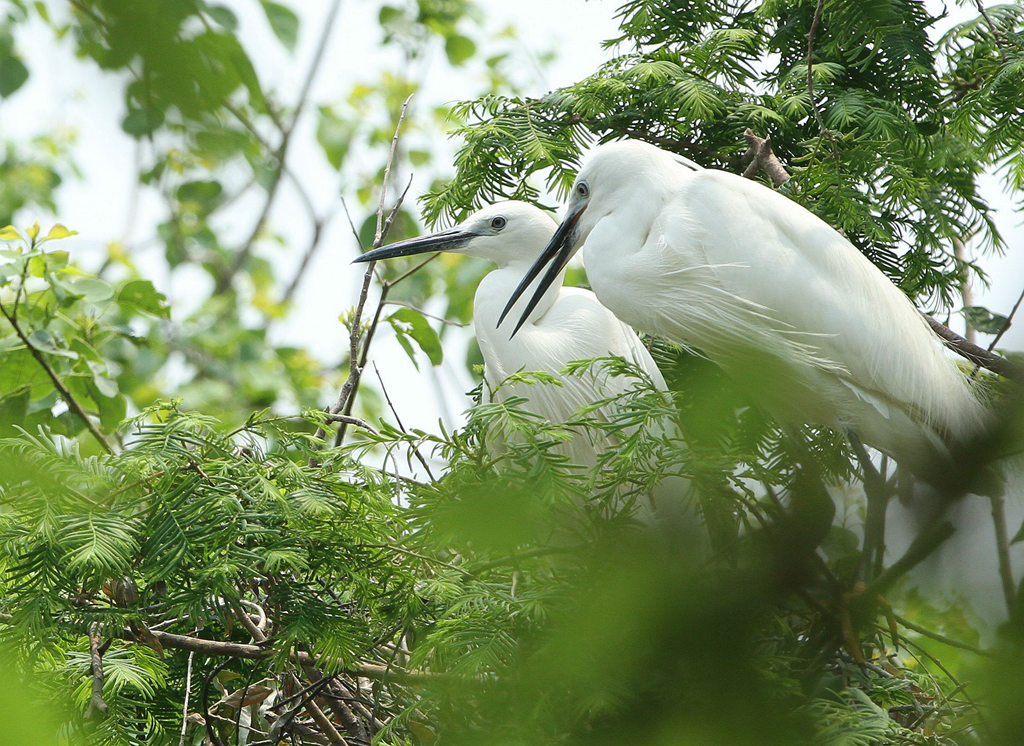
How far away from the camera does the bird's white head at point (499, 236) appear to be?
2.25 m

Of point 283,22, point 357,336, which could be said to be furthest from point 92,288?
point 283,22

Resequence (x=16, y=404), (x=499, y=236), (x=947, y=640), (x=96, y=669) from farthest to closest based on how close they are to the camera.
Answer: (x=499, y=236) < (x=16, y=404) < (x=96, y=669) < (x=947, y=640)

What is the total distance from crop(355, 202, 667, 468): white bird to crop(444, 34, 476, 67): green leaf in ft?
6.54

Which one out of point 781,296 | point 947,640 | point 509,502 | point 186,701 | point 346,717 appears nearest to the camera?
point 947,640

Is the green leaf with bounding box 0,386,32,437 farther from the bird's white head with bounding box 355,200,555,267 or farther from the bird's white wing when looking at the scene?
the bird's white wing

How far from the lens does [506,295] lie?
7.31ft

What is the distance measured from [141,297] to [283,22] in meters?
2.05

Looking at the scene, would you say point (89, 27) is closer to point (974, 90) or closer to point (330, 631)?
point (330, 631)

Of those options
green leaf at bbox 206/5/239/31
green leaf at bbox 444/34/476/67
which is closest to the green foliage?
green leaf at bbox 206/5/239/31

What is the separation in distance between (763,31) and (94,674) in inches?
71.0

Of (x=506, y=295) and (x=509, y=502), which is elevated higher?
(x=506, y=295)

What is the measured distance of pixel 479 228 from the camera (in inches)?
89.2

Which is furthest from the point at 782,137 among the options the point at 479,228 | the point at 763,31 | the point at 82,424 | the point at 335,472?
the point at 82,424

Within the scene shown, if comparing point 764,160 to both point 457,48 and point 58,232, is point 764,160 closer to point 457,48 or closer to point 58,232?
point 58,232
